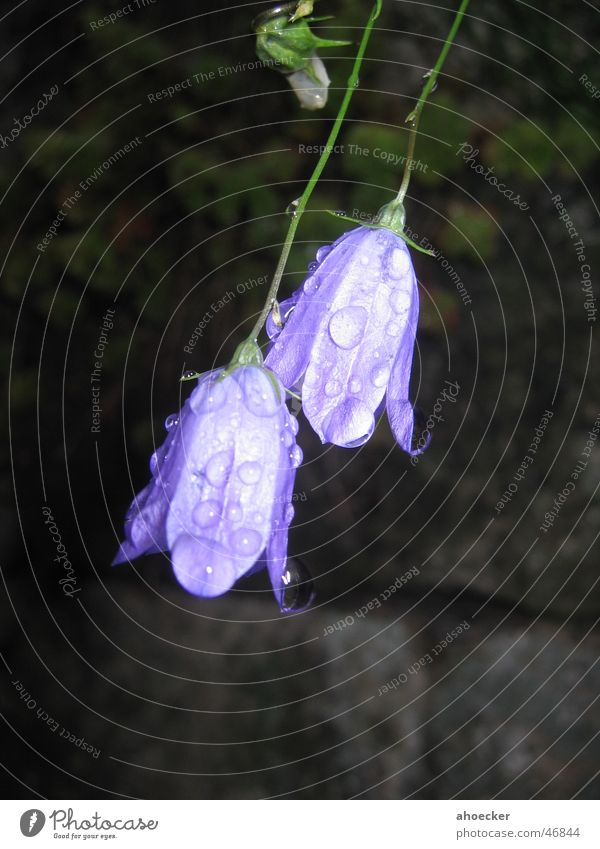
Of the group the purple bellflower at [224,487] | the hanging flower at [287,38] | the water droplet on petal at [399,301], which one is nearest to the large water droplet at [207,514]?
the purple bellflower at [224,487]

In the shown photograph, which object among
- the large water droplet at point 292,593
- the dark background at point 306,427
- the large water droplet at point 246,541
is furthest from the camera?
the dark background at point 306,427

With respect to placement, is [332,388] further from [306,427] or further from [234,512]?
[306,427]

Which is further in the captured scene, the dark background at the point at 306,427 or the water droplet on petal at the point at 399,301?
the dark background at the point at 306,427

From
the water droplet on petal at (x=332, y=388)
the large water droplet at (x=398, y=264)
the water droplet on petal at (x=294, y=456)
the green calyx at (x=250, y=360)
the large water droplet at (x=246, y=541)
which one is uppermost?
the large water droplet at (x=398, y=264)

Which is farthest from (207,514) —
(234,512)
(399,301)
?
(399,301)

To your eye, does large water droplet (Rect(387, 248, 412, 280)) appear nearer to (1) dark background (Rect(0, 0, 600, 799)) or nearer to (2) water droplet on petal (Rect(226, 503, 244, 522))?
(2) water droplet on petal (Rect(226, 503, 244, 522))

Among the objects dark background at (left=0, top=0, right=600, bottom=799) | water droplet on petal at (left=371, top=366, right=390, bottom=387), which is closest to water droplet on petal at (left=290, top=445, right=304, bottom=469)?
water droplet on petal at (left=371, top=366, right=390, bottom=387)

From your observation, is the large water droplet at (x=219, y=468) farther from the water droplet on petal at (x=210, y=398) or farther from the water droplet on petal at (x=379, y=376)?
the water droplet on petal at (x=379, y=376)

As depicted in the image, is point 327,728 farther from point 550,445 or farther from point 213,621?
point 550,445
